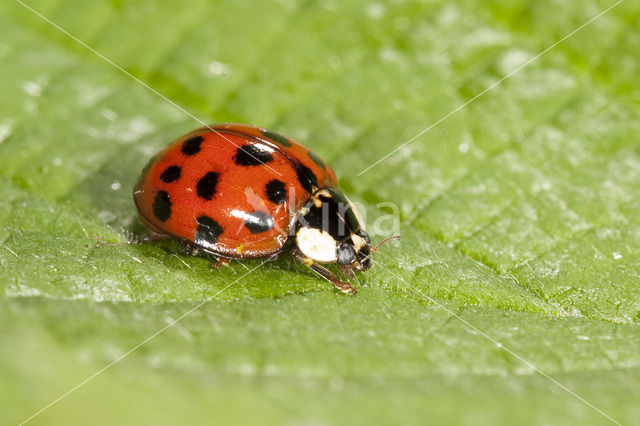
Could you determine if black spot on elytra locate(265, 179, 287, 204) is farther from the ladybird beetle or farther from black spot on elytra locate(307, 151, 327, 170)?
black spot on elytra locate(307, 151, 327, 170)

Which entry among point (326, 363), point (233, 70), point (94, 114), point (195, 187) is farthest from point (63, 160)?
point (326, 363)

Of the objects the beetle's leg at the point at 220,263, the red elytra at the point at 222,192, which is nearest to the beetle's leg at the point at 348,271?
the red elytra at the point at 222,192

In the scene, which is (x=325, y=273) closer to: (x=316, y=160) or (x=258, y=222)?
(x=258, y=222)

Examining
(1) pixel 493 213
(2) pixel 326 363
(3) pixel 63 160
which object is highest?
(1) pixel 493 213

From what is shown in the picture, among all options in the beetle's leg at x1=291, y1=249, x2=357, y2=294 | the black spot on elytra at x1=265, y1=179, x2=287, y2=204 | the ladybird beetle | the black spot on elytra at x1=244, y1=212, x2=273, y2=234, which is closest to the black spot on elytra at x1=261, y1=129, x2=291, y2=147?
the ladybird beetle

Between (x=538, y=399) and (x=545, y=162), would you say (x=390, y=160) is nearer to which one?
(x=545, y=162)

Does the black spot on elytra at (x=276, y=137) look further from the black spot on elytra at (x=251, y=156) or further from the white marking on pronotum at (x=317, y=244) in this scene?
the white marking on pronotum at (x=317, y=244)

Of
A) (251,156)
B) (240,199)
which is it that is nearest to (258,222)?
(240,199)
